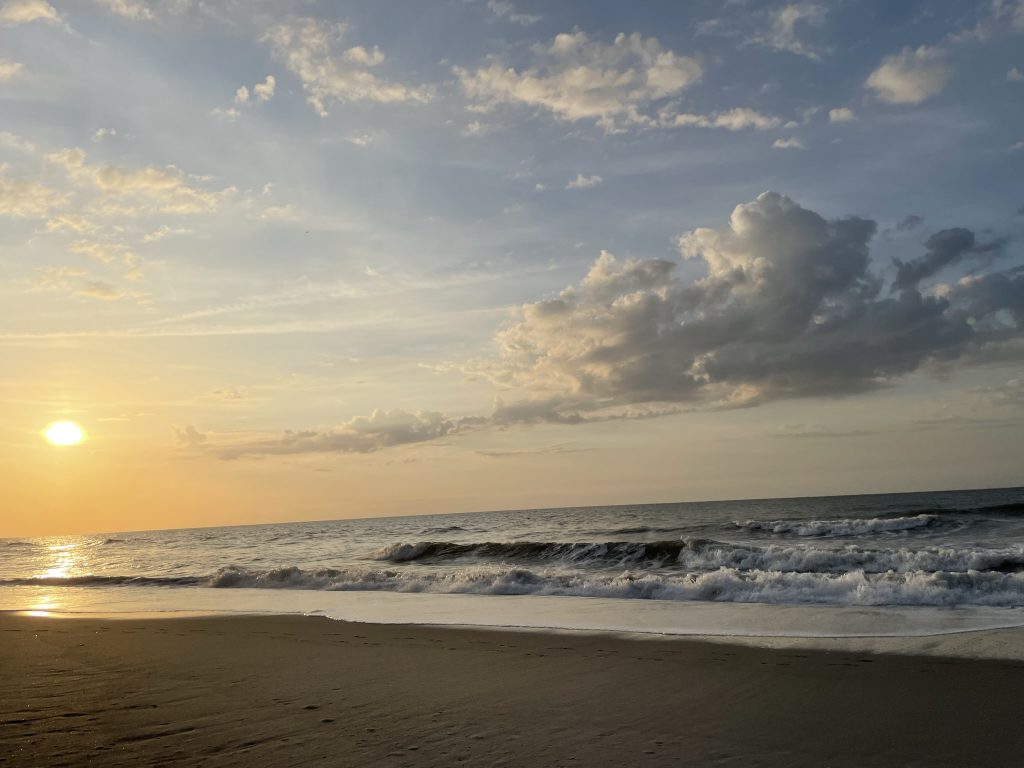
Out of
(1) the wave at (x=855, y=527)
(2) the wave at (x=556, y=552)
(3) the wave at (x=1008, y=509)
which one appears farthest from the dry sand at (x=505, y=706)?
(3) the wave at (x=1008, y=509)

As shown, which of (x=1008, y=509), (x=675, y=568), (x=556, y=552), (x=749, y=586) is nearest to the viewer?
(x=749, y=586)

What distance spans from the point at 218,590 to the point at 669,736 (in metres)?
21.7

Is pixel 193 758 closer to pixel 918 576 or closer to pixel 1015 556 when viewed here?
pixel 918 576

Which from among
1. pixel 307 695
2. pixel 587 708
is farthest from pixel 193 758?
pixel 587 708

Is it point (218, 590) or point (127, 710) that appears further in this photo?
point (218, 590)

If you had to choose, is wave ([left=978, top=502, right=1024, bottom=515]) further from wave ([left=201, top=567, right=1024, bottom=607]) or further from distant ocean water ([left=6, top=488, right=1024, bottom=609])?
wave ([left=201, top=567, right=1024, bottom=607])

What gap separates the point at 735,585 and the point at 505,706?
1114 centimetres

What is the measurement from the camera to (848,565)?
69.2 ft

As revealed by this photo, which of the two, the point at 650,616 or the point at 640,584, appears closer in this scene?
the point at 650,616

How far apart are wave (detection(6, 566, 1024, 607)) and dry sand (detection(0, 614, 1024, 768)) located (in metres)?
6.41

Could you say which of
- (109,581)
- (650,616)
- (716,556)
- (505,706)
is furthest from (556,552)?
(505,706)

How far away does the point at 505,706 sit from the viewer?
6.80 meters

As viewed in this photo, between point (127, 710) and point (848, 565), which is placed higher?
point (127, 710)

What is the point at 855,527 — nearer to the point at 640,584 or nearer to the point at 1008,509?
the point at 1008,509
